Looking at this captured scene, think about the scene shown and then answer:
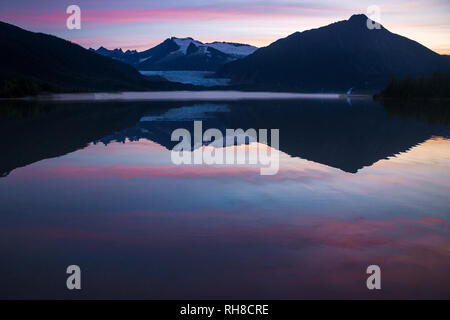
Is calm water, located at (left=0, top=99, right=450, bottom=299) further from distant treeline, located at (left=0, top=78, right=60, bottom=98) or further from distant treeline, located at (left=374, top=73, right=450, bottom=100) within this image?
distant treeline, located at (left=374, top=73, right=450, bottom=100)

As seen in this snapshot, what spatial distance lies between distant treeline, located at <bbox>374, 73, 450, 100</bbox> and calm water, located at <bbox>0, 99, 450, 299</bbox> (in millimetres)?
134769

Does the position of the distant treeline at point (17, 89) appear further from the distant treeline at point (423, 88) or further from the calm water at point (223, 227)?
the calm water at point (223, 227)

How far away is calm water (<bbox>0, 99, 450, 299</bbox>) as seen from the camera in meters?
8.63

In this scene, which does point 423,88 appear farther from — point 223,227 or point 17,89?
point 223,227

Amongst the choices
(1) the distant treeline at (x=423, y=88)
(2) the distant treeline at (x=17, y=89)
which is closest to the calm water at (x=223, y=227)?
(2) the distant treeline at (x=17, y=89)

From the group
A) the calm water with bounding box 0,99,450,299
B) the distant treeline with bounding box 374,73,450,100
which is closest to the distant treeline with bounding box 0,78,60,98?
the distant treeline with bounding box 374,73,450,100

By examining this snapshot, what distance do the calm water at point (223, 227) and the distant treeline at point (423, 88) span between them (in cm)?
13477

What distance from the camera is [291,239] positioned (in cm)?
1096

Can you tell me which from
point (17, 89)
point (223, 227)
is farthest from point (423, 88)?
point (223, 227)

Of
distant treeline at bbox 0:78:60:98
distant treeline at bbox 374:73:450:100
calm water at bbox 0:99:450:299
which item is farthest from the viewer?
distant treeline at bbox 374:73:450:100

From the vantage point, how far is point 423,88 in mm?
146750

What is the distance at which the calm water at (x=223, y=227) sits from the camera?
8633 mm

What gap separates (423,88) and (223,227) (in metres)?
151
